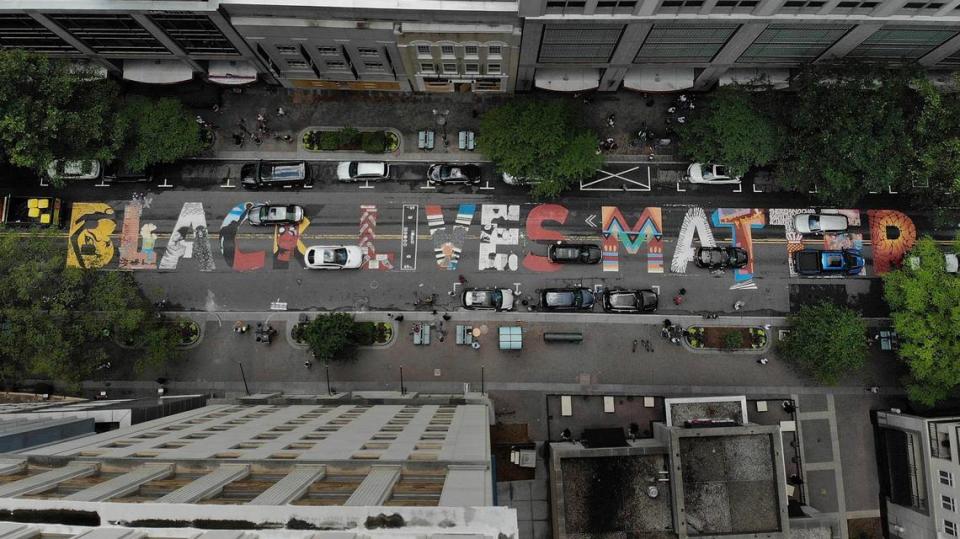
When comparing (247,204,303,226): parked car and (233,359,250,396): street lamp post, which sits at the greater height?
(247,204,303,226): parked car

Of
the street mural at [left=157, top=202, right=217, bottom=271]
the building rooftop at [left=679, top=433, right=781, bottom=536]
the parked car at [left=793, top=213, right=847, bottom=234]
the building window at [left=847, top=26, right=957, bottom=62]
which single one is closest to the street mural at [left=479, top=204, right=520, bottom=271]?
the building rooftop at [left=679, top=433, right=781, bottom=536]

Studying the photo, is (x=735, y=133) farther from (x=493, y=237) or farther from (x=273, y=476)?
(x=273, y=476)

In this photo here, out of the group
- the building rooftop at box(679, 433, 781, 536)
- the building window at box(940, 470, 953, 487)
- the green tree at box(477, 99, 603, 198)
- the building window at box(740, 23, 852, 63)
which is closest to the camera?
the building rooftop at box(679, 433, 781, 536)

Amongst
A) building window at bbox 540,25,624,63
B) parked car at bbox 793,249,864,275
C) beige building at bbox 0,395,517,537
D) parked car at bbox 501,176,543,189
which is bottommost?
beige building at bbox 0,395,517,537

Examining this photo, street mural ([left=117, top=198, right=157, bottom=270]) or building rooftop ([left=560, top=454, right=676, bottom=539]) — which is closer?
building rooftop ([left=560, top=454, right=676, bottom=539])

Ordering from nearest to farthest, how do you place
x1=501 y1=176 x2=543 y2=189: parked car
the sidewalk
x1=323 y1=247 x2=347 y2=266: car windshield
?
x1=501 y1=176 x2=543 y2=189: parked car → x1=323 y1=247 x2=347 y2=266: car windshield → the sidewalk

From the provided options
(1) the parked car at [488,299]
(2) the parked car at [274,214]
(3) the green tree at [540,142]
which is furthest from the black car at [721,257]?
(2) the parked car at [274,214]

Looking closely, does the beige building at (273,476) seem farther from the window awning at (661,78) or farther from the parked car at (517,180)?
the window awning at (661,78)

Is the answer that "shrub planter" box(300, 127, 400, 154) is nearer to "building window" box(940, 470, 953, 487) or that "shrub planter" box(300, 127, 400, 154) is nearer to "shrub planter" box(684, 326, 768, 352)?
"shrub planter" box(684, 326, 768, 352)
